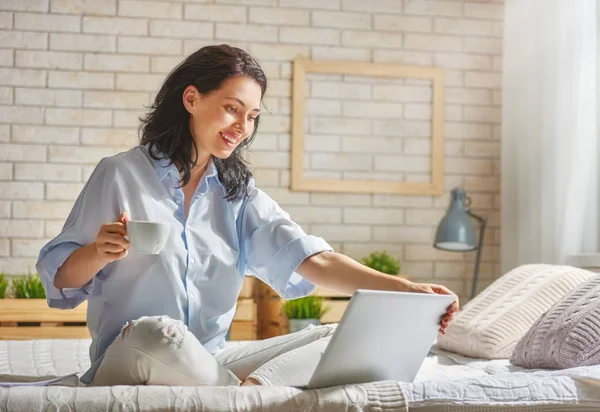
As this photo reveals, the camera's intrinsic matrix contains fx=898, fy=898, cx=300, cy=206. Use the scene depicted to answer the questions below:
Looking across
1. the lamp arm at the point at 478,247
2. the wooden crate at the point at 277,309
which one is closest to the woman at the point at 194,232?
the wooden crate at the point at 277,309

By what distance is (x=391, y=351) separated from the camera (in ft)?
5.29

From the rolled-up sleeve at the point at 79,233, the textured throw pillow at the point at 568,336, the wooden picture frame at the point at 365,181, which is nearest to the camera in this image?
the rolled-up sleeve at the point at 79,233

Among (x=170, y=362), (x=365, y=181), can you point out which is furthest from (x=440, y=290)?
(x=365, y=181)

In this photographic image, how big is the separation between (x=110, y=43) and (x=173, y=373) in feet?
10.8

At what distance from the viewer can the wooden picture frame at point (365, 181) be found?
15.4ft

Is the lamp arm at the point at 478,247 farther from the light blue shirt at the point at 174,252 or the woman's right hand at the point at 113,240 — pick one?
the woman's right hand at the point at 113,240

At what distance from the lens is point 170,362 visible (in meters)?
1.56

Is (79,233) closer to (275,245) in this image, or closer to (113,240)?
(113,240)

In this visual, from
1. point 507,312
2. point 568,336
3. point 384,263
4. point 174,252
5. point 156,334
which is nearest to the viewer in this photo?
point 156,334

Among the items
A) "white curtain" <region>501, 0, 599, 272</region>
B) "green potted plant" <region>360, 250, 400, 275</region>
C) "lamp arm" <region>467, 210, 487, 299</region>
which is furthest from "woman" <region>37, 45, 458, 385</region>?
"lamp arm" <region>467, 210, 487, 299</region>

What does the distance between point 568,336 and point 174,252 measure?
997mm

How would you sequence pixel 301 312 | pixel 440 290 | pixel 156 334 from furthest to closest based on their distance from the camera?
pixel 301 312
pixel 440 290
pixel 156 334

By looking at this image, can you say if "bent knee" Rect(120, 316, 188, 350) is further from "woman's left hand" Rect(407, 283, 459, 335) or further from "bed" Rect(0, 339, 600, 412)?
"woman's left hand" Rect(407, 283, 459, 335)

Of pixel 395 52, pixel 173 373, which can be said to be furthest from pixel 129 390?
pixel 395 52
